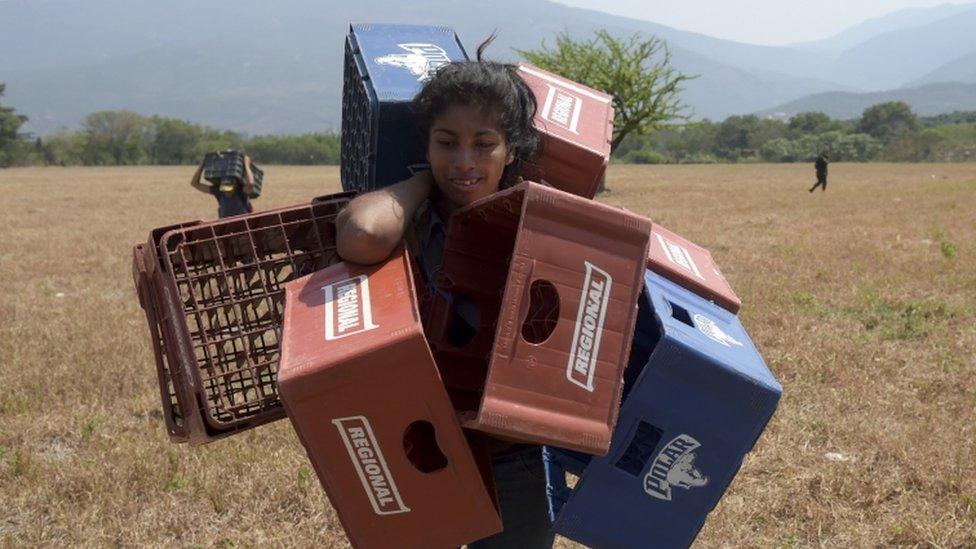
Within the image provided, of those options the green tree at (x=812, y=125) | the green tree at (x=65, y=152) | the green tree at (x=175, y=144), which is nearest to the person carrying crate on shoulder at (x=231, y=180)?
the green tree at (x=65, y=152)

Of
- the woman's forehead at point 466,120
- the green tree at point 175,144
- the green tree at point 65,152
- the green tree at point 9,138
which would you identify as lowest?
the green tree at point 175,144

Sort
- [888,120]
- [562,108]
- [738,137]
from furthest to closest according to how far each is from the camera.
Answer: [738,137] < [888,120] < [562,108]

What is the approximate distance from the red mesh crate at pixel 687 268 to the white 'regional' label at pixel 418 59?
31.5 inches

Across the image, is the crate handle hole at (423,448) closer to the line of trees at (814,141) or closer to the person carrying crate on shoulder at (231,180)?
the person carrying crate on shoulder at (231,180)

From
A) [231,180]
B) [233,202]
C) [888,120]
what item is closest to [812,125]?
[888,120]

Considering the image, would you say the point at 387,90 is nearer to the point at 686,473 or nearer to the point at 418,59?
the point at 418,59

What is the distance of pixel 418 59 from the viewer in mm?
2730

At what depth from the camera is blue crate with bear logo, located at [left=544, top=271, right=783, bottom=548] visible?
2.13m

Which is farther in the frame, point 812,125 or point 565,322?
point 812,125

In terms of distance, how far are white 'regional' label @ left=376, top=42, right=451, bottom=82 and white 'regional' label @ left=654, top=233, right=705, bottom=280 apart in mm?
Result: 848

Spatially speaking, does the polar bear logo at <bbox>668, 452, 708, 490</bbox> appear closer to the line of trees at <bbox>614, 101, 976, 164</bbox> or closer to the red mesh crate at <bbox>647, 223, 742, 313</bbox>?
the red mesh crate at <bbox>647, 223, 742, 313</bbox>

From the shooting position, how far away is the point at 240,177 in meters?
7.89

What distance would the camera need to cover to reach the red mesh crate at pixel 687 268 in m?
2.61

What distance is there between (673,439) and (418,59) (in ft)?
4.40
